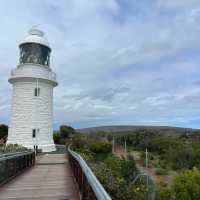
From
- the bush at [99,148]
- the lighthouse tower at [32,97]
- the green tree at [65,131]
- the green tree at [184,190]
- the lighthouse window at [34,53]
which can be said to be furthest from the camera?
the green tree at [65,131]

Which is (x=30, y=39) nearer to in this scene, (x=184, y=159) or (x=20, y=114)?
(x=20, y=114)

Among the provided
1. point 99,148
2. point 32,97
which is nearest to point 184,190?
point 99,148

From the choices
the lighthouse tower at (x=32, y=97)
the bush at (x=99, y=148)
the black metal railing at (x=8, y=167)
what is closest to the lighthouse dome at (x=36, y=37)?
the lighthouse tower at (x=32, y=97)

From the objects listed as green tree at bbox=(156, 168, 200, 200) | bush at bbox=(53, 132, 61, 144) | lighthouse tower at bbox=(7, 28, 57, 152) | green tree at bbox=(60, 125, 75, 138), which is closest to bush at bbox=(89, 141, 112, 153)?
lighthouse tower at bbox=(7, 28, 57, 152)

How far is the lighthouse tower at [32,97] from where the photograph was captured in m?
23.6

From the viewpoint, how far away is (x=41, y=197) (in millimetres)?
6035

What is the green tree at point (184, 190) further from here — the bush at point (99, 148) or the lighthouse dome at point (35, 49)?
the lighthouse dome at point (35, 49)

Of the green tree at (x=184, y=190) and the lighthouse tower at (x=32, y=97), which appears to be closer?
the green tree at (x=184, y=190)

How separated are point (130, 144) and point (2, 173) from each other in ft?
111

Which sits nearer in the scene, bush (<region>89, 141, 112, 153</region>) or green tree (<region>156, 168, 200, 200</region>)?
green tree (<region>156, 168, 200, 200</region>)

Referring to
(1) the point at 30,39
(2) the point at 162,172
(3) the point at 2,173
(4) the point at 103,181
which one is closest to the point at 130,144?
(2) the point at 162,172

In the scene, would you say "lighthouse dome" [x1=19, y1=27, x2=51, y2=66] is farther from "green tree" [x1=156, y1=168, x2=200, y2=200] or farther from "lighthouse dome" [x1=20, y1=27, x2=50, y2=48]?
"green tree" [x1=156, y1=168, x2=200, y2=200]

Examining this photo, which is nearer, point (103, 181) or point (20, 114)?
point (103, 181)

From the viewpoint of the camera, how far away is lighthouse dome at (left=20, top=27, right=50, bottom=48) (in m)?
23.7
